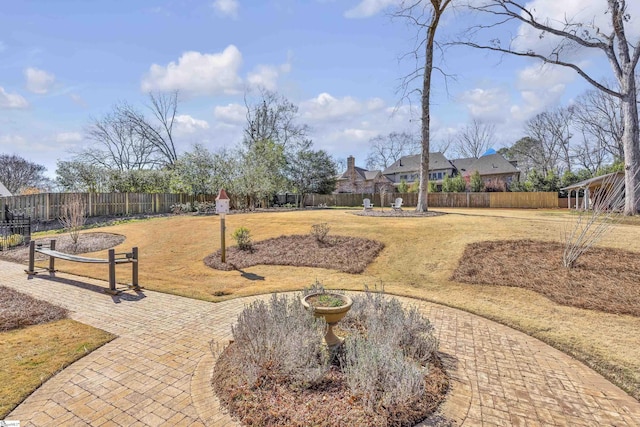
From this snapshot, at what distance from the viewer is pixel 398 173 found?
44.3 metres

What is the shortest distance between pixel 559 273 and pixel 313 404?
271 inches

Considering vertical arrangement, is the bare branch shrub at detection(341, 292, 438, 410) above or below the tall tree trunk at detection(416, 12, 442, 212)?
below

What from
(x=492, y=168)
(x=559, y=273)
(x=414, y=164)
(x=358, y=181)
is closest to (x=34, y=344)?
(x=559, y=273)

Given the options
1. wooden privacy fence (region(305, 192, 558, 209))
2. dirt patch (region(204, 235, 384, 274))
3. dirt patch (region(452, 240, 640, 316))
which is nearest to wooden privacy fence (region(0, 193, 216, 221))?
wooden privacy fence (region(305, 192, 558, 209))

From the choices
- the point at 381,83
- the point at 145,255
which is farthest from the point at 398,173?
the point at 145,255

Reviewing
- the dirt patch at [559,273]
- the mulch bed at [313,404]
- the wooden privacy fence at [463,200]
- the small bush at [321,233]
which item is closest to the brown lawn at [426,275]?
the dirt patch at [559,273]

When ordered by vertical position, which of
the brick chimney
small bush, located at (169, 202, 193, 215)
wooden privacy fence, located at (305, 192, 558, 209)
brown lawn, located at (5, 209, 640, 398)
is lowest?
brown lawn, located at (5, 209, 640, 398)

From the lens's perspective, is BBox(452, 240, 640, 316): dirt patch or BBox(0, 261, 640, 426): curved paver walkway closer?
BBox(0, 261, 640, 426): curved paver walkway

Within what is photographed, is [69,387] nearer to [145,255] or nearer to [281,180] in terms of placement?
[145,255]

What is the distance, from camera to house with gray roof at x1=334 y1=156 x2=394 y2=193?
42.8 metres

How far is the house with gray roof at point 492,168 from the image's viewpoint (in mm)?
36438

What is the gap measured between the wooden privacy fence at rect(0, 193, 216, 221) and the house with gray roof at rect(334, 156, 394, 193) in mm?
23113

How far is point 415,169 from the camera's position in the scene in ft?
137

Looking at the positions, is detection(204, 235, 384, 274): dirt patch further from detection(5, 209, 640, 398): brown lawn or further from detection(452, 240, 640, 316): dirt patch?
detection(452, 240, 640, 316): dirt patch
